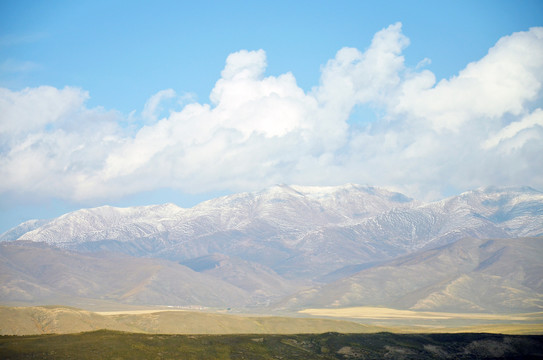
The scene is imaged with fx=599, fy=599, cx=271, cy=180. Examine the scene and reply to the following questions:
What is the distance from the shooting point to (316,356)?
195250 mm

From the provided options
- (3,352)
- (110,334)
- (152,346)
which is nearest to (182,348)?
(152,346)

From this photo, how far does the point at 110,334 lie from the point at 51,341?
21794 mm

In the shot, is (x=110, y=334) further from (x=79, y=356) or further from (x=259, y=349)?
(x=259, y=349)

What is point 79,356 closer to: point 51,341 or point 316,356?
point 51,341

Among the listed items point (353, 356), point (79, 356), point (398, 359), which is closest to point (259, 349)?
point (353, 356)

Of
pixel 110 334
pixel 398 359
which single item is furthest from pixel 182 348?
pixel 398 359


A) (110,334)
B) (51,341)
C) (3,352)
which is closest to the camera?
(3,352)

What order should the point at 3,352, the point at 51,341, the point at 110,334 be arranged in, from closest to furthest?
the point at 3,352 < the point at 51,341 < the point at 110,334

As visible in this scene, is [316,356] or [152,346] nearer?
[152,346]

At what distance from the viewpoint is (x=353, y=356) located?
651 feet

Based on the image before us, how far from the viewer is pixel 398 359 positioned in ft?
654

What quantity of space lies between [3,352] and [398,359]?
121m

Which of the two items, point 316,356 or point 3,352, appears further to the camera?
point 316,356

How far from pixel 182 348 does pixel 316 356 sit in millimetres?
44452
